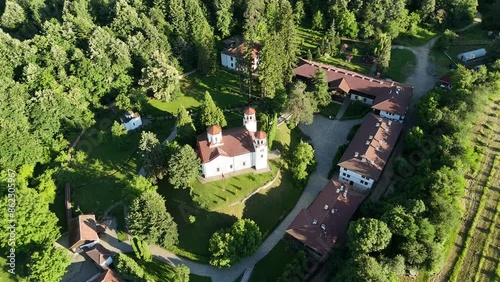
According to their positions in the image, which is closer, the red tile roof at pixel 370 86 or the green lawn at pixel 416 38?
the red tile roof at pixel 370 86

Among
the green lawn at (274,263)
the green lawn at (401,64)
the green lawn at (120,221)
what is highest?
the green lawn at (401,64)

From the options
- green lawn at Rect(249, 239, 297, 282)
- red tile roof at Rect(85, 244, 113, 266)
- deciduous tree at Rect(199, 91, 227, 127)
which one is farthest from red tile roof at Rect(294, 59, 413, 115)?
red tile roof at Rect(85, 244, 113, 266)

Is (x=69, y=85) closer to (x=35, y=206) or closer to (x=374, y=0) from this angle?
(x=35, y=206)

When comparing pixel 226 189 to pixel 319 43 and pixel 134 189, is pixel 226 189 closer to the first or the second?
pixel 134 189

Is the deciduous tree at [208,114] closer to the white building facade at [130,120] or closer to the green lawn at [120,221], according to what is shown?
the white building facade at [130,120]

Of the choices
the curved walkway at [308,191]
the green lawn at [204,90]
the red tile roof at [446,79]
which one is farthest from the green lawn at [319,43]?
the green lawn at [204,90]

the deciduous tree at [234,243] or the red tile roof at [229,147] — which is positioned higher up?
the red tile roof at [229,147]

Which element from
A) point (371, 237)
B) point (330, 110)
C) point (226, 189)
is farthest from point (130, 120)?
point (371, 237)

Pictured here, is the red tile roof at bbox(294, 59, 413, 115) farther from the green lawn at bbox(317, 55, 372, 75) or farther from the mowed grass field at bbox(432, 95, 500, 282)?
the mowed grass field at bbox(432, 95, 500, 282)
